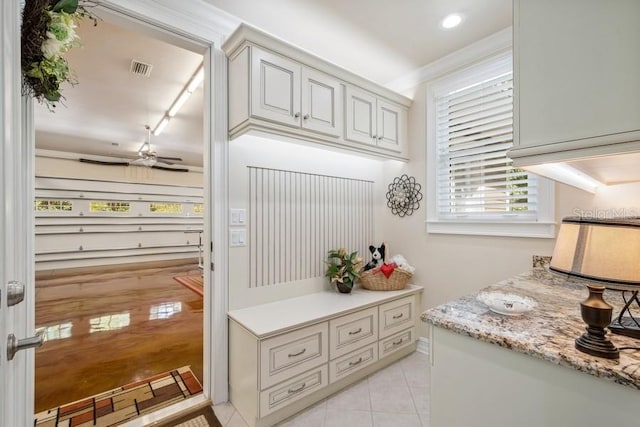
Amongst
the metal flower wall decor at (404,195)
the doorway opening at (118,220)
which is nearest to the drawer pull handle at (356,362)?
the doorway opening at (118,220)

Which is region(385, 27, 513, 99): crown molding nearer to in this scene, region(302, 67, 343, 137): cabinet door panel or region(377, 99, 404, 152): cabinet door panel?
region(377, 99, 404, 152): cabinet door panel

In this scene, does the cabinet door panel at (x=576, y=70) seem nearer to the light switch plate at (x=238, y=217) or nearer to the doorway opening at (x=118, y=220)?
the light switch plate at (x=238, y=217)

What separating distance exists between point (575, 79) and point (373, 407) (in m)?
2.08

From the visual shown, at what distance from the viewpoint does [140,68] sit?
2.90m

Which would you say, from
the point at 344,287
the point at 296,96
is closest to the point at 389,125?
the point at 296,96

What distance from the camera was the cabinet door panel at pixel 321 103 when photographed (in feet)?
6.73

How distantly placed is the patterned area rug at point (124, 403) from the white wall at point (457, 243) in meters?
2.16

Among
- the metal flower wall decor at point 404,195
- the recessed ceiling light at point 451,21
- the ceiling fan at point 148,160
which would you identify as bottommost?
the metal flower wall decor at point 404,195

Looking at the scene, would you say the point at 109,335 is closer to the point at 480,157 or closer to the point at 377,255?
the point at 377,255

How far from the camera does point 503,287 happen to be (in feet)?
5.11

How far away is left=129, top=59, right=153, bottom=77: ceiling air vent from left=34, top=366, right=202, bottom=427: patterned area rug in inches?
114

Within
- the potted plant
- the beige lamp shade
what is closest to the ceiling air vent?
the potted plant

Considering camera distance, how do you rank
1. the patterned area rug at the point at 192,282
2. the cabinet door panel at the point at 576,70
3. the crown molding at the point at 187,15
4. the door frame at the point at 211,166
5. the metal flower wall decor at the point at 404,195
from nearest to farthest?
the cabinet door panel at the point at 576,70 < the door frame at the point at 211,166 < the crown molding at the point at 187,15 < the metal flower wall decor at the point at 404,195 < the patterned area rug at the point at 192,282

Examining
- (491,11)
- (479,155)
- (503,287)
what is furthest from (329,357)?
(491,11)
